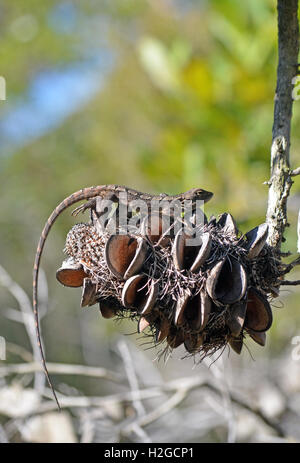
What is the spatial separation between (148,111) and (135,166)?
4.10 feet

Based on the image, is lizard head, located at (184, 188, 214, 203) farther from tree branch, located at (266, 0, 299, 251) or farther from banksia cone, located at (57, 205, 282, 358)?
banksia cone, located at (57, 205, 282, 358)

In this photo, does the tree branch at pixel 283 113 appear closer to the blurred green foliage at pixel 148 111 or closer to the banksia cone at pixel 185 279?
the banksia cone at pixel 185 279

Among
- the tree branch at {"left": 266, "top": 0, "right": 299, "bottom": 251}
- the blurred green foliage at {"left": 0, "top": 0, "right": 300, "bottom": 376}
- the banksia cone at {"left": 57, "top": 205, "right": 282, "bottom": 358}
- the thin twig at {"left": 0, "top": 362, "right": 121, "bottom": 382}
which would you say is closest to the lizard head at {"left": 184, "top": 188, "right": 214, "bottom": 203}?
the blurred green foliage at {"left": 0, "top": 0, "right": 300, "bottom": 376}

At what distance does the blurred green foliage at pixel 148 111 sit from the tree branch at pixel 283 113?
2.10ft

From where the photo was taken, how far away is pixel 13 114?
878 cm

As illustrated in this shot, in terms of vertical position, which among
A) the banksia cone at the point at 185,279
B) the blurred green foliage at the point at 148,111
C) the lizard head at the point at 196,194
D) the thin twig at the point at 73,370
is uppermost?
the blurred green foliage at the point at 148,111

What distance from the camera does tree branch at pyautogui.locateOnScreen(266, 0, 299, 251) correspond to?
123 cm

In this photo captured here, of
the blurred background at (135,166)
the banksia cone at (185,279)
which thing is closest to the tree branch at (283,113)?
the banksia cone at (185,279)

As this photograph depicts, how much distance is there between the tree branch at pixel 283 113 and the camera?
123 centimetres

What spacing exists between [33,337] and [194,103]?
54.5 inches

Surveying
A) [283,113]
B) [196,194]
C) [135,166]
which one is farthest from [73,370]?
[135,166]

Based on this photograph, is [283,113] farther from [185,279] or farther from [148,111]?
[148,111]

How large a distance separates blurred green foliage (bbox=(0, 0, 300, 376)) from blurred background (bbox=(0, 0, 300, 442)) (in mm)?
11
